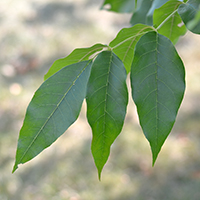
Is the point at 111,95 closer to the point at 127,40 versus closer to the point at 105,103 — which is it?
the point at 105,103

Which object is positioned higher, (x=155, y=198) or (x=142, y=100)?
(x=142, y=100)

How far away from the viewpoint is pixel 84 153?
2654 mm

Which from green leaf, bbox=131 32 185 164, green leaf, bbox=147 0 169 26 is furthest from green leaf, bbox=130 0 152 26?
green leaf, bbox=131 32 185 164

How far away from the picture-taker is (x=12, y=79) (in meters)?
3.52

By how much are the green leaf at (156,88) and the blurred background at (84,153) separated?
69.8 inches

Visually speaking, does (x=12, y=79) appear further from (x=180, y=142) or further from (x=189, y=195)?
(x=189, y=195)

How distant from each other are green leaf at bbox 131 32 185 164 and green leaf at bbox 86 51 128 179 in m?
0.04

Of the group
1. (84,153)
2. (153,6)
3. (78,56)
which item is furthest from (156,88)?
(84,153)

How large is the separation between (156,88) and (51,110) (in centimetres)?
22

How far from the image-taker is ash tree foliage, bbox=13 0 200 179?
635 millimetres

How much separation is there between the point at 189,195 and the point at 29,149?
1908mm

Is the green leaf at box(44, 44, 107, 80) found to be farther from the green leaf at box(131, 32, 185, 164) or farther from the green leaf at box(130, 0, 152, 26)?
the green leaf at box(130, 0, 152, 26)

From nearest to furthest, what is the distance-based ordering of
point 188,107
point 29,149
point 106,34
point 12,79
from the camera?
1. point 29,149
2. point 188,107
3. point 12,79
4. point 106,34

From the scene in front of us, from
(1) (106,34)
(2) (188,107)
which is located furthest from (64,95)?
(1) (106,34)
